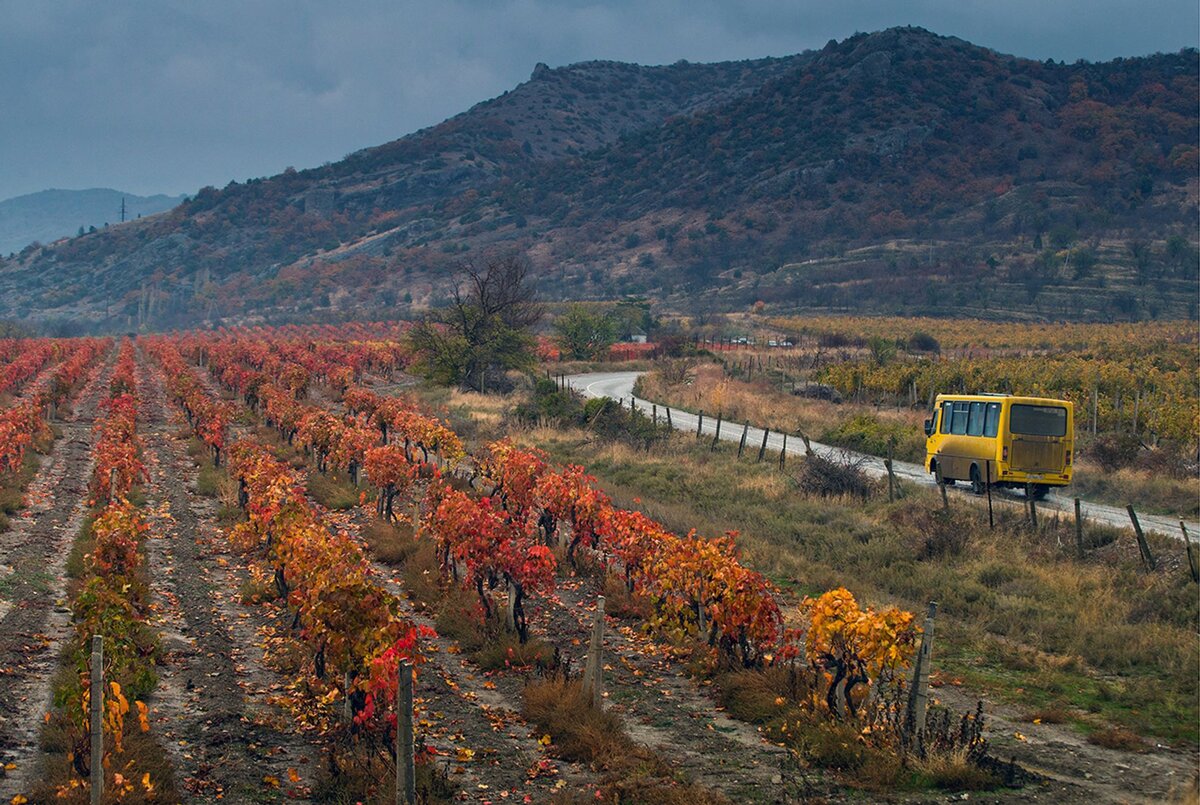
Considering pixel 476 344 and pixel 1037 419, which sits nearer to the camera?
pixel 1037 419

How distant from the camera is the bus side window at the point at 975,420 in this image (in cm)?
2636

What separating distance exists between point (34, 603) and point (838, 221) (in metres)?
144

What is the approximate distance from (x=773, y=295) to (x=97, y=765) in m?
124

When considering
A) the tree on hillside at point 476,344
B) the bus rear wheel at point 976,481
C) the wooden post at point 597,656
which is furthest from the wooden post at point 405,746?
the tree on hillside at point 476,344

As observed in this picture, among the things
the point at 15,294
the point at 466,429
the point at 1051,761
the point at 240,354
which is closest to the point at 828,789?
the point at 1051,761

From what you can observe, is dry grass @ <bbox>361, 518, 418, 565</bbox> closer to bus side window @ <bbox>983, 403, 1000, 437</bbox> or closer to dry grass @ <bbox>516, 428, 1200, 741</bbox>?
dry grass @ <bbox>516, 428, 1200, 741</bbox>

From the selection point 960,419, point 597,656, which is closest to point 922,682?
point 597,656

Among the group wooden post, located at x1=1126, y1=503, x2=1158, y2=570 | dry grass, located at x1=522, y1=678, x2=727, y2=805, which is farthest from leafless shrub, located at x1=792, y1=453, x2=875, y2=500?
dry grass, located at x1=522, y1=678, x2=727, y2=805

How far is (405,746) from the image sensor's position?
8.98 meters

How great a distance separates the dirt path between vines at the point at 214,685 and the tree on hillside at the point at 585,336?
2210 inches

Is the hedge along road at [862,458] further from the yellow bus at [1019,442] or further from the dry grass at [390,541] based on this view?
the dry grass at [390,541]

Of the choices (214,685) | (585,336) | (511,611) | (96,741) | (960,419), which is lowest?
(214,685)

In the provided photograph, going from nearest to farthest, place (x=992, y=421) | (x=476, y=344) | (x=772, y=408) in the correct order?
(x=992, y=421), (x=772, y=408), (x=476, y=344)

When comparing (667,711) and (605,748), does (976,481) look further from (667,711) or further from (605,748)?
(605,748)
